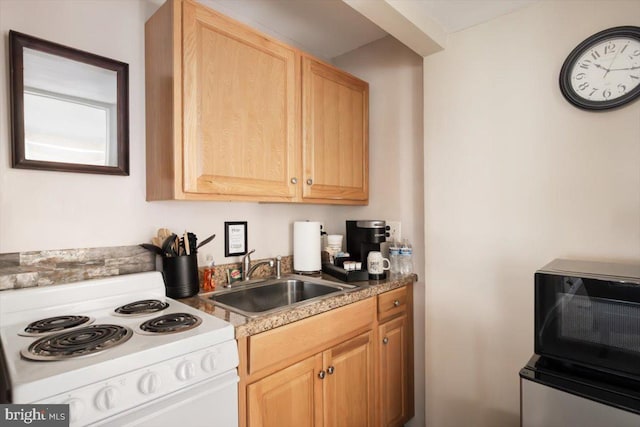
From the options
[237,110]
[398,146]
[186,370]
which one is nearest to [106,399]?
[186,370]

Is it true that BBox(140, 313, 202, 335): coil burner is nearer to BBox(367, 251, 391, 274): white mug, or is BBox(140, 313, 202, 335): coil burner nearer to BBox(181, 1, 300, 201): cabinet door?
BBox(181, 1, 300, 201): cabinet door

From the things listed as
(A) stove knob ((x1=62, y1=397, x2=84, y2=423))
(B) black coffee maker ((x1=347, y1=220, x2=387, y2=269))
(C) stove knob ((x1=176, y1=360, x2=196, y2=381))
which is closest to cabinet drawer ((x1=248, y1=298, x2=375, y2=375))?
(C) stove knob ((x1=176, y1=360, x2=196, y2=381))

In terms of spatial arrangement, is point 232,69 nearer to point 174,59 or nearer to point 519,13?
point 174,59

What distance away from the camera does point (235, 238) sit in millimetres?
1859

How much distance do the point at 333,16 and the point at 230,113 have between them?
0.96 m

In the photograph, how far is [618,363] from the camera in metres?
1.01

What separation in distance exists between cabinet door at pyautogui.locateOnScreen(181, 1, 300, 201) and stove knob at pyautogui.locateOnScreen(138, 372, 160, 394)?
2.31 ft

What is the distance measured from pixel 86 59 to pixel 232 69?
1.90ft

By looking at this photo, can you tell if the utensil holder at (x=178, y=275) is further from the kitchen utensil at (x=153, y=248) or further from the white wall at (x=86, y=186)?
the white wall at (x=86, y=186)

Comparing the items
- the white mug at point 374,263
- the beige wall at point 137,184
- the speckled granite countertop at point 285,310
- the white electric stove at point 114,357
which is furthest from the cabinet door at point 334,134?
the white electric stove at point 114,357

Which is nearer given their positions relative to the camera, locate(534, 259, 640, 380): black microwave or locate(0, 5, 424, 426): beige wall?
locate(534, 259, 640, 380): black microwave

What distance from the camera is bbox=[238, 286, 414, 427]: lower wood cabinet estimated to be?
1.22 m

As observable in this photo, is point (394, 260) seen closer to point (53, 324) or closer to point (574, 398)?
point (574, 398)

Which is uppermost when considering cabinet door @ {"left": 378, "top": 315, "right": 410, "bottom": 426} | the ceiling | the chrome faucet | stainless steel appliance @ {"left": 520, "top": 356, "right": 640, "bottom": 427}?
the ceiling
